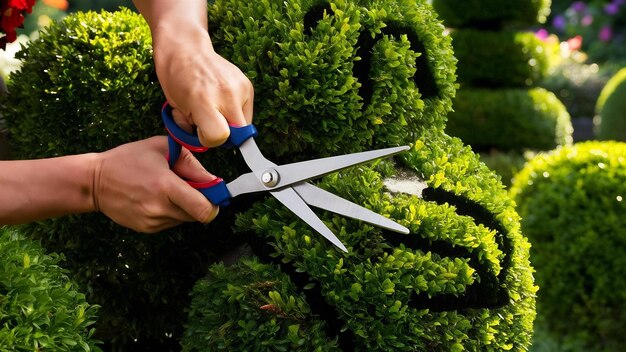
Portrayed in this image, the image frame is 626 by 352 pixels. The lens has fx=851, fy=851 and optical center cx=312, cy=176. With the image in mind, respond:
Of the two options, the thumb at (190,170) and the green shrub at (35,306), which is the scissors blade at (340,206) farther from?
the green shrub at (35,306)

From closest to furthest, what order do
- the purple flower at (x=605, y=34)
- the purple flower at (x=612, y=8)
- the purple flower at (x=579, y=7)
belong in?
Answer: 1. the purple flower at (x=605, y=34)
2. the purple flower at (x=612, y=8)
3. the purple flower at (x=579, y=7)

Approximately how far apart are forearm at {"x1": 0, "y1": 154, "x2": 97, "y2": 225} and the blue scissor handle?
183 millimetres

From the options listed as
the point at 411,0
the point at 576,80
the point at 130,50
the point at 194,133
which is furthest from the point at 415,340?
the point at 576,80

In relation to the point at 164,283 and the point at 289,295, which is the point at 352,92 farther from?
the point at 164,283

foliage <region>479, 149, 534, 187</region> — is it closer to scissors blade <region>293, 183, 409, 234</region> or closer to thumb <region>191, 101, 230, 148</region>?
scissors blade <region>293, 183, 409, 234</region>

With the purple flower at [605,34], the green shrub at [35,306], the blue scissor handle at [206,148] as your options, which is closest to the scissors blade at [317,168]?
the blue scissor handle at [206,148]

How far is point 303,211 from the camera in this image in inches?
75.9

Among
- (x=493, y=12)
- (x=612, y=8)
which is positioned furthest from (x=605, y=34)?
(x=493, y=12)

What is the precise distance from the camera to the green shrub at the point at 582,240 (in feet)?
14.0

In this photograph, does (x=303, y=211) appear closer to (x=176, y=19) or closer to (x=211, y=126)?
(x=211, y=126)

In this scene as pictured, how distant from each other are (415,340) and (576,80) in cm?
1246

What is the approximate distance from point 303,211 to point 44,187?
58cm

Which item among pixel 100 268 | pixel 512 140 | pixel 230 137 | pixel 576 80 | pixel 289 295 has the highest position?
pixel 230 137

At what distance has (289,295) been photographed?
6.46 feet
